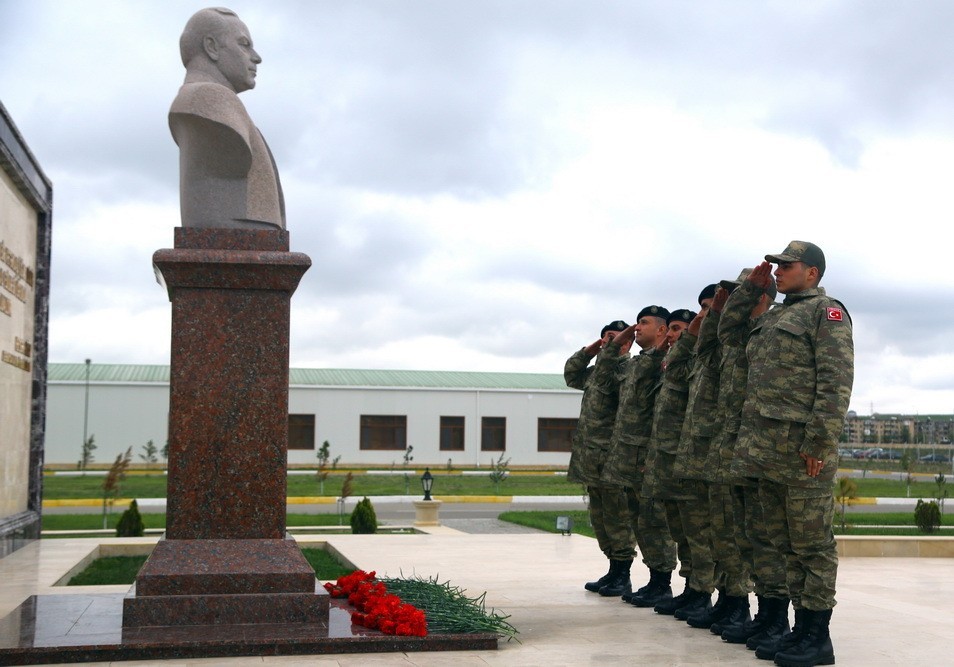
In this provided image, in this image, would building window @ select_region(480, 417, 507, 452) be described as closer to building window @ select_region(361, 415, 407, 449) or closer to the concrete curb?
building window @ select_region(361, 415, 407, 449)

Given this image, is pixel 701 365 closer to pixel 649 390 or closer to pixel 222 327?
pixel 649 390

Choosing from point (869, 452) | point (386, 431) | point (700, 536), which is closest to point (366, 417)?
point (386, 431)

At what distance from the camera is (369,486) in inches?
969

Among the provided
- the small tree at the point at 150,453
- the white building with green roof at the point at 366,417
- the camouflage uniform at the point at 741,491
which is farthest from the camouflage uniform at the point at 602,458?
the white building with green roof at the point at 366,417

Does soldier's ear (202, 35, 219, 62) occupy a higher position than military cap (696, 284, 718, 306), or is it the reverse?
soldier's ear (202, 35, 219, 62)

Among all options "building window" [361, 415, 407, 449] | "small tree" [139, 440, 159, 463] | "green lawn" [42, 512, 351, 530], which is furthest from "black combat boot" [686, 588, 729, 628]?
"building window" [361, 415, 407, 449]

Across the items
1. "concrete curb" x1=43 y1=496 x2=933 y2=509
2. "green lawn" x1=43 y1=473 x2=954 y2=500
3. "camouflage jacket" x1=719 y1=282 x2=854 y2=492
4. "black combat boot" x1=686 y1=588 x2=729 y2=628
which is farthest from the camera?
"green lawn" x1=43 y1=473 x2=954 y2=500

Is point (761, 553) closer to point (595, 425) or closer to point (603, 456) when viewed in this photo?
point (603, 456)

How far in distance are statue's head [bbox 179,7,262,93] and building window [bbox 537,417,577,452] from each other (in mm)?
27914

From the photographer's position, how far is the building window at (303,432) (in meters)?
31.2

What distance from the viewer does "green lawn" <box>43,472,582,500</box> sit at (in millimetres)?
21619

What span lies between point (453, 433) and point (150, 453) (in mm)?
9104

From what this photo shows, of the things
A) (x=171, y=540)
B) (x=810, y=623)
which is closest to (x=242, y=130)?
(x=171, y=540)

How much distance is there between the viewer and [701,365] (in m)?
5.90
